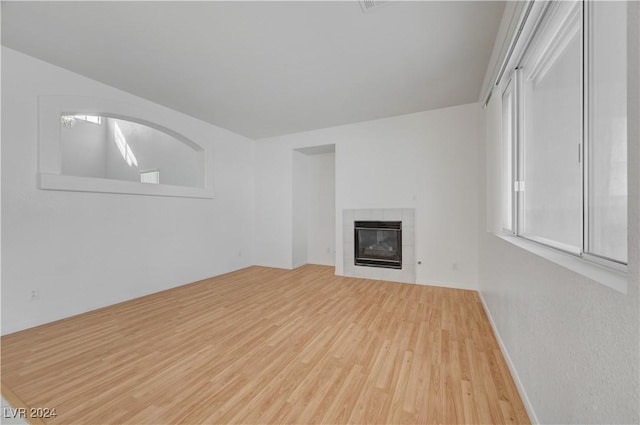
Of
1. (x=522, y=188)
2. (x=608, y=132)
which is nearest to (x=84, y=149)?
(x=522, y=188)

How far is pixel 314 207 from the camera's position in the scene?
590 centimetres

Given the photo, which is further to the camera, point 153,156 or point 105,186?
point 153,156

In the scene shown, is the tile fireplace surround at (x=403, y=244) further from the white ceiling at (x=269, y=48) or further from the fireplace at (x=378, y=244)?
the white ceiling at (x=269, y=48)

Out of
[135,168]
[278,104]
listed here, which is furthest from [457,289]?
[135,168]

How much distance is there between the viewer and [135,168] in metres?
7.07

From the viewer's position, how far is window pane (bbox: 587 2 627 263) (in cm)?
90

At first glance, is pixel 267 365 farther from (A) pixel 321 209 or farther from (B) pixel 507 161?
(A) pixel 321 209

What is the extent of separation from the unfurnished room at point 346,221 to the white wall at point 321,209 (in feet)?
2.55

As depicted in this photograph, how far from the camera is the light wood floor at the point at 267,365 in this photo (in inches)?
58.1

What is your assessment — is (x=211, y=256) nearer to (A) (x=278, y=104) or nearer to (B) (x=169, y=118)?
(B) (x=169, y=118)

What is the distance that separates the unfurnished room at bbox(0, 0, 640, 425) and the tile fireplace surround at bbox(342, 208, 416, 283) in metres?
0.04

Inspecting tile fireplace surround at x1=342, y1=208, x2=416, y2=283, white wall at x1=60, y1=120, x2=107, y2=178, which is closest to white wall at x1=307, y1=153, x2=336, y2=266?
tile fireplace surround at x1=342, y1=208, x2=416, y2=283

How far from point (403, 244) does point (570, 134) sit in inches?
119

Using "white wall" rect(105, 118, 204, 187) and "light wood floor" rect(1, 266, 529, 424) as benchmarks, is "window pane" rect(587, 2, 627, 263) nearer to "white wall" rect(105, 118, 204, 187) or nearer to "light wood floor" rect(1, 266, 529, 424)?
"light wood floor" rect(1, 266, 529, 424)
